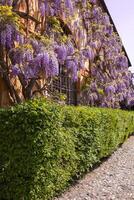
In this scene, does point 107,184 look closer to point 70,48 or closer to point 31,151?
point 31,151

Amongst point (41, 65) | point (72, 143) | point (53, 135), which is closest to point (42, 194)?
point (53, 135)

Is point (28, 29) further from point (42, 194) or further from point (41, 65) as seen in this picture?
point (42, 194)

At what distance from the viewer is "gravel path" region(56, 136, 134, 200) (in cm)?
745

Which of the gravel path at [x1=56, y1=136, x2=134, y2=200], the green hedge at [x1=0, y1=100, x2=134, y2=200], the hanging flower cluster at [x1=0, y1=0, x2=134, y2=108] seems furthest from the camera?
the hanging flower cluster at [x1=0, y1=0, x2=134, y2=108]

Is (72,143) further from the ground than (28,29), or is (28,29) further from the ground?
(28,29)

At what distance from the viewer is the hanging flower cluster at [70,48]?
885cm

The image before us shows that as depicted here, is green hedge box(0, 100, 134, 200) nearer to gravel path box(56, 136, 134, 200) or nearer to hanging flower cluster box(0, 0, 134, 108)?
gravel path box(56, 136, 134, 200)

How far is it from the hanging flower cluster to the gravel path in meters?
2.47

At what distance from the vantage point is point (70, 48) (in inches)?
431

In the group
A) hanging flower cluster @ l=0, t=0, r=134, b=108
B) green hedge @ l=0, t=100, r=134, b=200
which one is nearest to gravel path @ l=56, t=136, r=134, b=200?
green hedge @ l=0, t=100, r=134, b=200

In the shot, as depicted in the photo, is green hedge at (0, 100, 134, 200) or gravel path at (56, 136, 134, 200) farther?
gravel path at (56, 136, 134, 200)

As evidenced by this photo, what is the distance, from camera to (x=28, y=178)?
Answer: 617 cm

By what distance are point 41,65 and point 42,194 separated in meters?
3.31

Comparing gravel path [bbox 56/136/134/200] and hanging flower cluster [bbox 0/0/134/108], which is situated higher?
hanging flower cluster [bbox 0/0/134/108]
